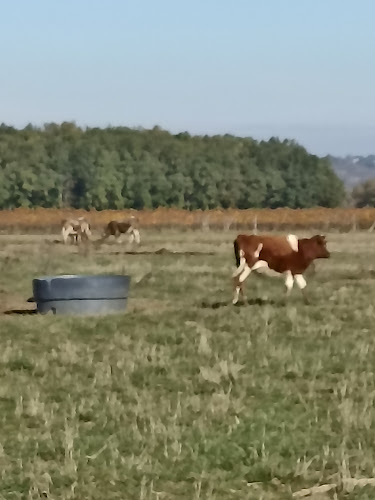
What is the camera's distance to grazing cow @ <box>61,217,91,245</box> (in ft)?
122

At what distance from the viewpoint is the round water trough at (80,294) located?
14047mm

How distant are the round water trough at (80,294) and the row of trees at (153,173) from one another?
280 ft

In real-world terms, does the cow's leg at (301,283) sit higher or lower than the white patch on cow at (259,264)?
lower

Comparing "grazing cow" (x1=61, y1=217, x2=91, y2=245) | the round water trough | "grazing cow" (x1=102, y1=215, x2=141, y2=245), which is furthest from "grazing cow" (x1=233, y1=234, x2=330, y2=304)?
"grazing cow" (x1=102, y1=215, x2=141, y2=245)

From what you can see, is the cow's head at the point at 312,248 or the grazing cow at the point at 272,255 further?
the cow's head at the point at 312,248

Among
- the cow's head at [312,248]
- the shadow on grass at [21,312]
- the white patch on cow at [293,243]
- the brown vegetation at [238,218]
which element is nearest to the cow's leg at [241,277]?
the white patch on cow at [293,243]

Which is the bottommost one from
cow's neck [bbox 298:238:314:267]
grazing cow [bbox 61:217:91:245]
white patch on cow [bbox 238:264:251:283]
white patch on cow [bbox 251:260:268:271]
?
grazing cow [bbox 61:217:91:245]

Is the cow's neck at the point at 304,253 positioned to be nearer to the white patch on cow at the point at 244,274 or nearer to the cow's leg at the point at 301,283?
the cow's leg at the point at 301,283

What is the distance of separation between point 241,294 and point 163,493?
1126 cm

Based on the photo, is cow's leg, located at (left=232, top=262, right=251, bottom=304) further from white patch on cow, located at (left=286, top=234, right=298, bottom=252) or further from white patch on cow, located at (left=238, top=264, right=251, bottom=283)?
white patch on cow, located at (left=286, top=234, right=298, bottom=252)

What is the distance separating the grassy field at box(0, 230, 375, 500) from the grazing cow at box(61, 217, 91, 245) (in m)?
21.4

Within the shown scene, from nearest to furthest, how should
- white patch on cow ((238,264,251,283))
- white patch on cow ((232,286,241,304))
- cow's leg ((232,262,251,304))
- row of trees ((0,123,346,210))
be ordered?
white patch on cow ((232,286,241,304)) < cow's leg ((232,262,251,304)) < white patch on cow ((238,264,251,283)) < row of trees ((0,123,346,210))

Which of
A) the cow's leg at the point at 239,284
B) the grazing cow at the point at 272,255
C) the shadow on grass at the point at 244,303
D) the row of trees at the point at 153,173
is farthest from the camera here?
the row of trees at the point at 153,173

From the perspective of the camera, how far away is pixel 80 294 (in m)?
14.0
